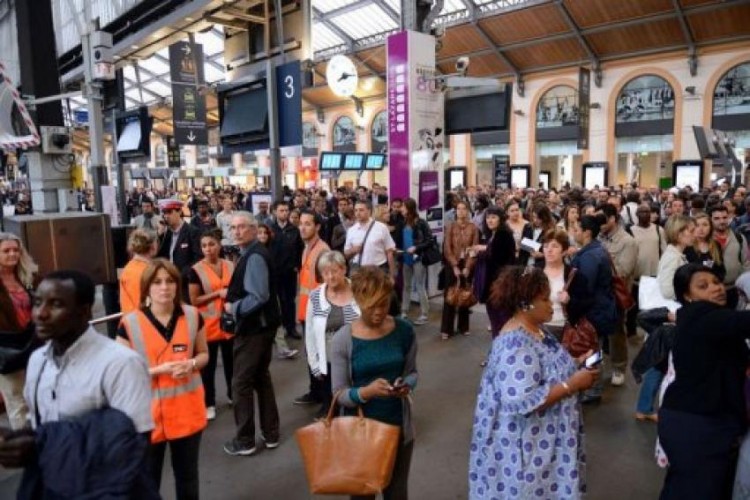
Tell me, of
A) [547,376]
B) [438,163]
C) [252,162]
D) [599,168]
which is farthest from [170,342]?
[252,162]

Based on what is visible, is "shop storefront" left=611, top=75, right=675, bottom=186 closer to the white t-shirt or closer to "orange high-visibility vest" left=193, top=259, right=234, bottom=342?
the white t-shirt

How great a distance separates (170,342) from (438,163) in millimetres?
6283

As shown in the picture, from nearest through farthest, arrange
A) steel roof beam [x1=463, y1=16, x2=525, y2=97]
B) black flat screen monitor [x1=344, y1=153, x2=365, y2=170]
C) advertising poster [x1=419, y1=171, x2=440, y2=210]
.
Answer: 1. advertising poster [x1=419, y1=171, x2=440, y2=210]
2. black flat screen monitor [x1=344, y1=153, x2=365, y2=170]
3. steel roof beam [x1=463, y1=16, x2=525, y2=97]

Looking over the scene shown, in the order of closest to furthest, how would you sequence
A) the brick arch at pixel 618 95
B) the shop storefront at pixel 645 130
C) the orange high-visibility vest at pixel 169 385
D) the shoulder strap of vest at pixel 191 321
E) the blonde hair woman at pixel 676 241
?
the orange high-visibility vest at pixel 169 385 → the shoulder strap of vest at pixel 191 321 → the blonde hair woman at pixel 676 241 → the brick arch at pixel 618 95 → the shop storefront at pixel 645 130

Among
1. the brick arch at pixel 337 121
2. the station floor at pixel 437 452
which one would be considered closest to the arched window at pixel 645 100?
the brick arch at pixel 337 121

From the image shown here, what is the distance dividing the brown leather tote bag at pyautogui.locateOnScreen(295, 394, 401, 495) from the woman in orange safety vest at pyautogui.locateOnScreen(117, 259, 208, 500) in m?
0.75

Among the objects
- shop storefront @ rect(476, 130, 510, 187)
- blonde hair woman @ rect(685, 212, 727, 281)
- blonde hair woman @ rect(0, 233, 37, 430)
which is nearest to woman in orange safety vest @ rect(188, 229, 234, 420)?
blonde hair woman @ rect(0, 233, 37, 430)

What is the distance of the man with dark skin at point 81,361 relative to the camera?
170 centimetres

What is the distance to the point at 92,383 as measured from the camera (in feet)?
5.58

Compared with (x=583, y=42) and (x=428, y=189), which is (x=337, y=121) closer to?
(x=583, y=42)

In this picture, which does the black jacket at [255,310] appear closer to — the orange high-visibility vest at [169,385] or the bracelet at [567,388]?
the orange high-visibility vest at [169,385]

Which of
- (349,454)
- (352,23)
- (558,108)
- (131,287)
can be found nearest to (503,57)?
(558,108)

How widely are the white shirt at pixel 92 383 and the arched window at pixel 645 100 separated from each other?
2270 cm

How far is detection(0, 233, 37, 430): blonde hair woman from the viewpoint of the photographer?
3.41 metres
